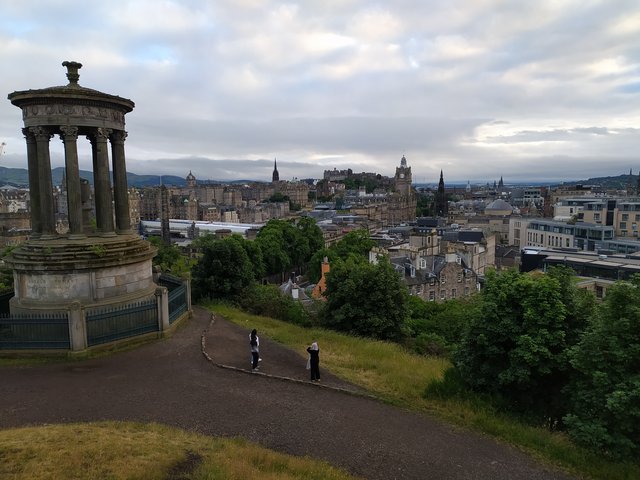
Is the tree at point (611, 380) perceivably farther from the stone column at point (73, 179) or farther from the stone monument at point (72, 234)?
the stone column at point (73, 179)

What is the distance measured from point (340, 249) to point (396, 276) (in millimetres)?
31119

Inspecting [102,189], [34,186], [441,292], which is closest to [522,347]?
[102,189]

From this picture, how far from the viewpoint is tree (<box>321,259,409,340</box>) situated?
77.4 feet

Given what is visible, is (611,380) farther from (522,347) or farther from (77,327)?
(77,327)

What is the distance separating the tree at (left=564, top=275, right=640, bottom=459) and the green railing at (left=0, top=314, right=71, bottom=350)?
15434mm

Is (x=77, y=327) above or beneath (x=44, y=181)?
beneath

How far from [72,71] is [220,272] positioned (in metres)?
13.0

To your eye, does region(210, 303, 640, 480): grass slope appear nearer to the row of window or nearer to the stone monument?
the stone monument

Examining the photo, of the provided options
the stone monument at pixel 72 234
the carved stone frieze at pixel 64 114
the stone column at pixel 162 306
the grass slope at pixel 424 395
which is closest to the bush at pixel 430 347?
the grass slope at pixel 424 395

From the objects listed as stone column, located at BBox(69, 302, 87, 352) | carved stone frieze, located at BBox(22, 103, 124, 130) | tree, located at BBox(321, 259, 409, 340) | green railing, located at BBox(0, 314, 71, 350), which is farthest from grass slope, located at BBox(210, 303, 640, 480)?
carved stone frieze, located at BBox(22, 103, 124, 130)

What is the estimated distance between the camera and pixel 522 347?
1168 centimetres

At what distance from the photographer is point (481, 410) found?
12.3m

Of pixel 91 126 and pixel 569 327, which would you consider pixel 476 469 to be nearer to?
pixel 569 327

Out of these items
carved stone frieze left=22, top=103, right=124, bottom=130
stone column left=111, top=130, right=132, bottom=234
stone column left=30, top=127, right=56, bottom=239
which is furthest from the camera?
stone column left=111, top=130, right=132, bottom=234
